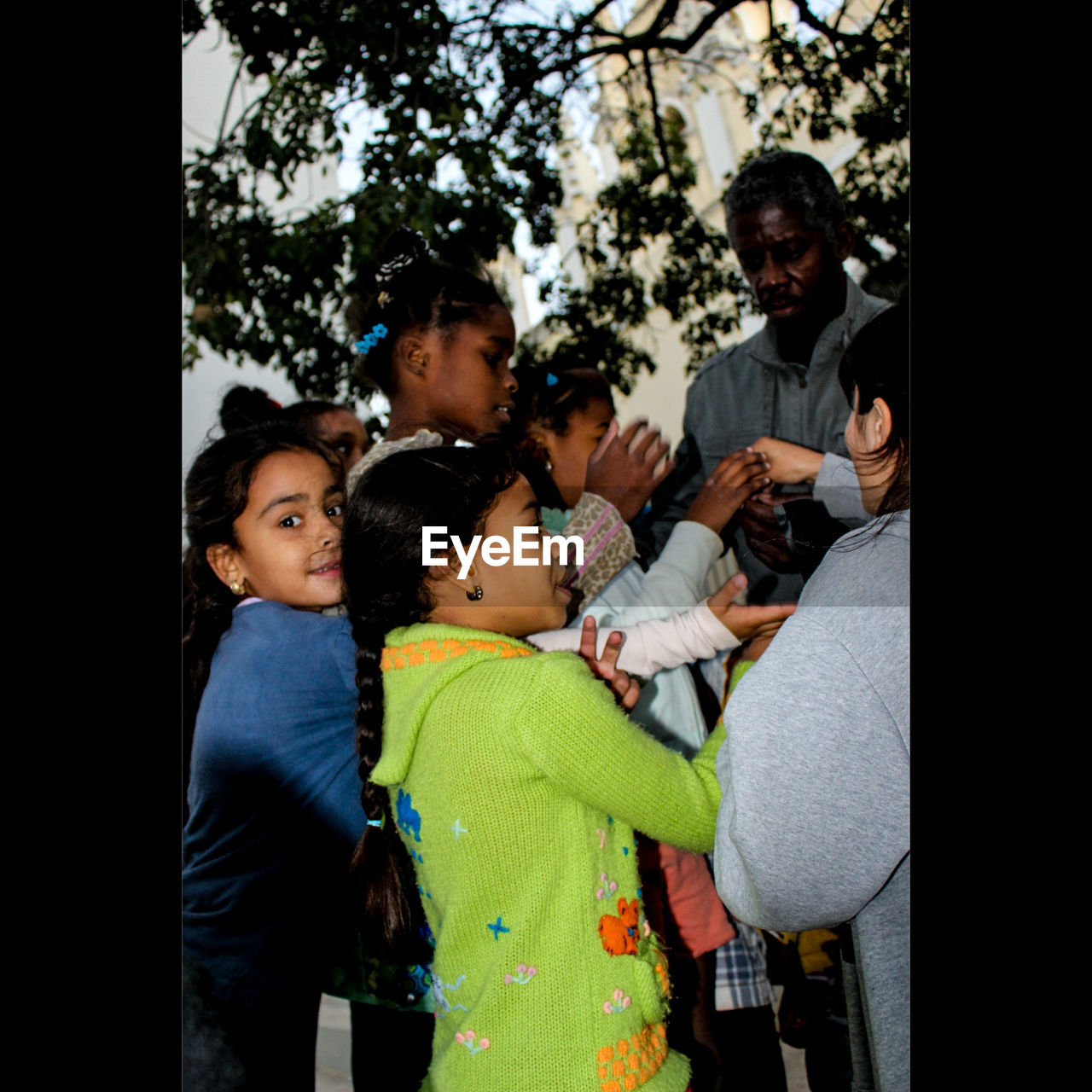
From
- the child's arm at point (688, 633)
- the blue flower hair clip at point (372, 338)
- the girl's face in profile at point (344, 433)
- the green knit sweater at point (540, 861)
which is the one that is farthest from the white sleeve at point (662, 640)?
the girl's face in profile at point (344, 433)

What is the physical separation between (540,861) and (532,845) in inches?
0.8

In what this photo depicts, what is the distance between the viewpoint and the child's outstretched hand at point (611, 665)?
107cm

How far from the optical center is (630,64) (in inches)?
57.9

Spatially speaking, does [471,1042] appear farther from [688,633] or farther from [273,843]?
[688,633]

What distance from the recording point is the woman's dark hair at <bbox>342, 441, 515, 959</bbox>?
1066 mm

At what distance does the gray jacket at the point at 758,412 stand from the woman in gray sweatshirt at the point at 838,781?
0.29 m

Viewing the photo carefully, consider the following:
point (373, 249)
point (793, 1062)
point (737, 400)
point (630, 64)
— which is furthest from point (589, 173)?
point (793, 1062)

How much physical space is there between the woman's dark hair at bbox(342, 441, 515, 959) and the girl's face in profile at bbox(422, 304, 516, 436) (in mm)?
288

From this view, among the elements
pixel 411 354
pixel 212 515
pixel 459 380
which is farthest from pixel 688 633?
pixel 212 515

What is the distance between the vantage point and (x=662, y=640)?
1.16m

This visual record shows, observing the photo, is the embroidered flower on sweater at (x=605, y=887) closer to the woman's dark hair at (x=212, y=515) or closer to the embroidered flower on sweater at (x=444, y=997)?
the embroidered flower on sweater at (x=444, y=997)
